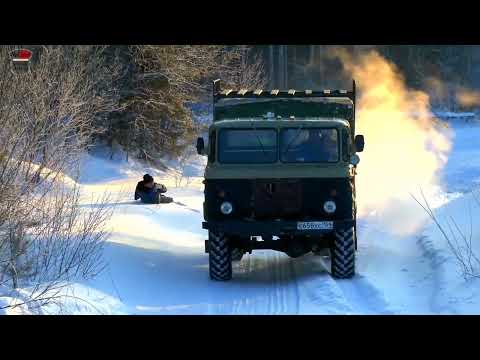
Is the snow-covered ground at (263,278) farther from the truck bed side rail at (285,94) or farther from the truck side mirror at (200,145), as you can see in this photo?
the truck bed side rail at (285,94)

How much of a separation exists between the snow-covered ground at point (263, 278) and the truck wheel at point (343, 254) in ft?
0.73

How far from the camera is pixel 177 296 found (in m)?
12.2

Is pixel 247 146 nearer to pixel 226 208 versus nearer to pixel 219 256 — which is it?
pixel 226 208

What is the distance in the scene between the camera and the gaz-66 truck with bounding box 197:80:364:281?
12875mm

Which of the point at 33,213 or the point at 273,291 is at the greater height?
the point at 33,213

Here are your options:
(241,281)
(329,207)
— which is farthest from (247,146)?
(241,281)

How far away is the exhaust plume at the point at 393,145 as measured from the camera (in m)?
21.4

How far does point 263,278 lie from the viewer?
1379 cm
